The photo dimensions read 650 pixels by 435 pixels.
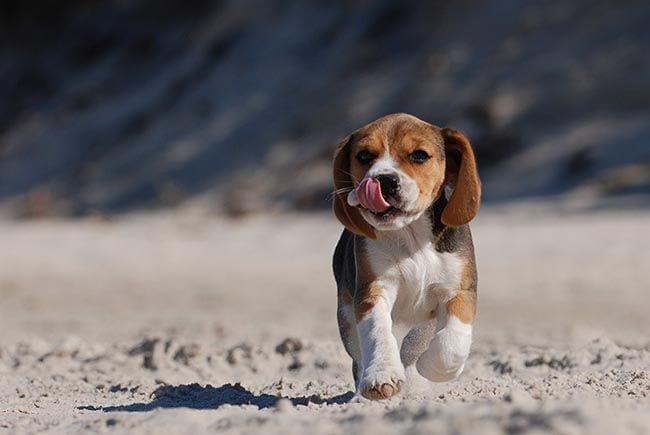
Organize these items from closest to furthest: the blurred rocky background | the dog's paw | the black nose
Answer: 1. the dog's paw
2. the black nose
3. the blurred rocky background

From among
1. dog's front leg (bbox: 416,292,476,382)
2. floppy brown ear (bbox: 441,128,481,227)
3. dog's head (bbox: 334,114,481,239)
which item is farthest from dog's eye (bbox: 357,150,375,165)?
dog's front leg (bbox: 416,292,476,382)

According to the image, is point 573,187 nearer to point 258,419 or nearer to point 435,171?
point 435,171

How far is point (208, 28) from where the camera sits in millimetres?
32156

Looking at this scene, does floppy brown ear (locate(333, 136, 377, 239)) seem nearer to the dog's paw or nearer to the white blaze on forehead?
the white blaze on forehead

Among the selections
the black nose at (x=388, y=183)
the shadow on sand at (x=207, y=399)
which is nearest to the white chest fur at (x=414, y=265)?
the black nose at (x=388, y=183)

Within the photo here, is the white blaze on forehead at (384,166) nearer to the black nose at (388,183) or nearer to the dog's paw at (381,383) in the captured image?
the black nose at (388,183)

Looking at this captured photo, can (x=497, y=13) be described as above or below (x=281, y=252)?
above

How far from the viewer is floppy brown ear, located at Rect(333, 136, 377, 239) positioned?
5336 millimetres

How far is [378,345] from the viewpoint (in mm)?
5086

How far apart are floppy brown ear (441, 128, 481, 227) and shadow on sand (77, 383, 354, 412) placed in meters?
1.02

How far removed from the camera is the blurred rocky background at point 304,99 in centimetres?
2094

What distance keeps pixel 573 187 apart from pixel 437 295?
1366 centimetres

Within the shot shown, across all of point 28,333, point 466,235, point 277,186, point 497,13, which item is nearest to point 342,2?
point 497,13

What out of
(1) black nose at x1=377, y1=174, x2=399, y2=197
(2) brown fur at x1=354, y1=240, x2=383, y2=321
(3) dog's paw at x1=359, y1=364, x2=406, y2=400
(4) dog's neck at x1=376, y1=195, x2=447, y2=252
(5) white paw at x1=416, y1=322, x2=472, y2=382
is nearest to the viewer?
(3) dog's paw at x1=359, y1=364, x2=406, y2=400
